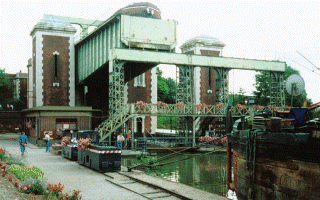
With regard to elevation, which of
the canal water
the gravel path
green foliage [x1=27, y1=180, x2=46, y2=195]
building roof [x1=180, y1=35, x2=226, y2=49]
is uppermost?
building roof [x1=180, y1=35, x2=226, y2=49]

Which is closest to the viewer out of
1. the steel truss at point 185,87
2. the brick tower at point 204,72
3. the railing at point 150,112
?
the railing at point 150,112

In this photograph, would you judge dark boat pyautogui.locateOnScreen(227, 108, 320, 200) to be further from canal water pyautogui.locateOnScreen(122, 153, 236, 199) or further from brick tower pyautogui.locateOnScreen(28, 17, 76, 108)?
brick tower pyautogui.locateOnScreen(28, 17, 76, 108)

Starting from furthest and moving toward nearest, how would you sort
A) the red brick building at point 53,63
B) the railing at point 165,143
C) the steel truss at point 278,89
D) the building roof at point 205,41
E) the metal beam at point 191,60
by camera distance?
the building roof at point 205,41, the red brick building at point 53,63, the steel truss at point 278,89, the railing at point 165,143, the metal beam at point 191,60

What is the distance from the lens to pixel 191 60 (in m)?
29.4

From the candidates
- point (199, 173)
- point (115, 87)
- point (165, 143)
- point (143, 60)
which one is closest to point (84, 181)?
point (199, 173)

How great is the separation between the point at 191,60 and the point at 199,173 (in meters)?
13.3

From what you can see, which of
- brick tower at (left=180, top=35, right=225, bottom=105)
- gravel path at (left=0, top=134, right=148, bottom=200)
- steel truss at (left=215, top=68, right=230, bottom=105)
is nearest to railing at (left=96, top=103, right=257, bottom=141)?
steel truss at (left=215, top=68, right=230, bottom=105)

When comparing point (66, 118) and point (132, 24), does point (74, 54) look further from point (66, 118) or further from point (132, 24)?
point (132, 24)

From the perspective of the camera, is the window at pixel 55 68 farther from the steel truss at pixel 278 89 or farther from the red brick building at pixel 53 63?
the steel truss at pixel 278 89

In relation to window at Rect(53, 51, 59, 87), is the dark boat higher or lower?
lower

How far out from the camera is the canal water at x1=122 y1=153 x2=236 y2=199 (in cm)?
1441

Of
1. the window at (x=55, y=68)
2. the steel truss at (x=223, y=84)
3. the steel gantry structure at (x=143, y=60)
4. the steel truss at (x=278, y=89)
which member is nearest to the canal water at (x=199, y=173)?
the steel gantry structure at (x=143, y=60)

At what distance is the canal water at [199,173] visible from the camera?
47.3ft

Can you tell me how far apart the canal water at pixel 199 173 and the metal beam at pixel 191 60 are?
8.41 metres
